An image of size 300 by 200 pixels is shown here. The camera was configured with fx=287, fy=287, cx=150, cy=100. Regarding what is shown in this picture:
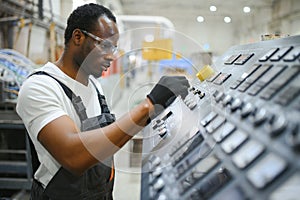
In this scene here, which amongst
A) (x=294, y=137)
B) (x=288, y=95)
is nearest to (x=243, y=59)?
(x=288, y=95)

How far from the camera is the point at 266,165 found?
1.56 feet

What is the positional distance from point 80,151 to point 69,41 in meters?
0.46

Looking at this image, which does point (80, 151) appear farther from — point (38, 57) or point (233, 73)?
point (38, 57)

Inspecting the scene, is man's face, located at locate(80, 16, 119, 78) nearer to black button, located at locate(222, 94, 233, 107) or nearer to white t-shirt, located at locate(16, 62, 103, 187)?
white t-shirt, located at locate(16, 62, 103, 187)

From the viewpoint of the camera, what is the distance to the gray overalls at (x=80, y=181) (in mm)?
985

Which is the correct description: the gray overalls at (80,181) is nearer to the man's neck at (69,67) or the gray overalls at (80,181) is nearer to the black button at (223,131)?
the man's neck at (69,67)

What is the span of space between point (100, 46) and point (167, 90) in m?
0.32

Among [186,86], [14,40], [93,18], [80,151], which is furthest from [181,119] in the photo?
[14,40]

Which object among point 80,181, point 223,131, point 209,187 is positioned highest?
point 223,131

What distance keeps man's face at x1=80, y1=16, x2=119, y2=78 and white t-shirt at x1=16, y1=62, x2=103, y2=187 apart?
0.35 ft

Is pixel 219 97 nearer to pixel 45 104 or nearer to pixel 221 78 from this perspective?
pixel 221 78

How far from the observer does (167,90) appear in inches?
32.4

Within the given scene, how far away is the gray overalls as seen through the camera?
0.99 m

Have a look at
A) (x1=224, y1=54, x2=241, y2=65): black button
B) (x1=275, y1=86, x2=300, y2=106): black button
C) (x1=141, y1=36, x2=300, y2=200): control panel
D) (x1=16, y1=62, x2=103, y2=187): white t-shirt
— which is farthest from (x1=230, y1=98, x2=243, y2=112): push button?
(x1=16, y1=62, x2=103, y2=187): white t-shirt
